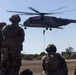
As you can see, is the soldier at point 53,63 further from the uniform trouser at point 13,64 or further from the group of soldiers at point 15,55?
the uniform trouser at point 13,64

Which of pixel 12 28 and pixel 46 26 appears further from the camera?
pixel 46 26

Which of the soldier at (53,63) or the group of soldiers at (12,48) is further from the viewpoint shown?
the group of soldiers at (12,48)

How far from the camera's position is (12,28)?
1088cm

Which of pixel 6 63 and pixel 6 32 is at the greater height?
pixel 6 32

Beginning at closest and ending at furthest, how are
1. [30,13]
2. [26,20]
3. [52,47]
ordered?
[52,47]
[26,20]
[30,13]

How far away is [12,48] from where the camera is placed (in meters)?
10.8

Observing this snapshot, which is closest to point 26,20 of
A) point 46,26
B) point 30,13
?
point 46,26

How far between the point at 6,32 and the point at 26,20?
56.9 meters

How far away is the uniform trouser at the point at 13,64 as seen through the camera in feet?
35.0

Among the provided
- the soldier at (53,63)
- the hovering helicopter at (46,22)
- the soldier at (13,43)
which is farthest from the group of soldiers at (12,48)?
the hovering helicopter at (46,22)

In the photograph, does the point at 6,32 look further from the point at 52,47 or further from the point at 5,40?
the point at 52,47

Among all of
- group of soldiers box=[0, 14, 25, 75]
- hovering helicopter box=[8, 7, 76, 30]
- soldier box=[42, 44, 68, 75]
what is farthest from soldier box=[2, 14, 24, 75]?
hovering helicopter box=[8, 7, 76, 30]

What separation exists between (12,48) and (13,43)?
14 cm

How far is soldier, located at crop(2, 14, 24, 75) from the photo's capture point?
1068 cm
